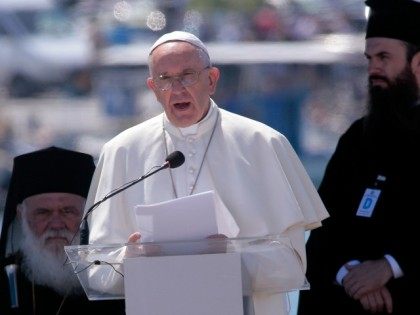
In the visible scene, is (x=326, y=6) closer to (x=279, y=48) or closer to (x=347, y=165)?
(x=279, y=48)

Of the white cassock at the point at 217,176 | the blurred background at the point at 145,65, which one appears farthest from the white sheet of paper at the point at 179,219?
the blurred background at the point at 145,65

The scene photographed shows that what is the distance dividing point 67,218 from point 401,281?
4.86ft

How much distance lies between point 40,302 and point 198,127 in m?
1.37

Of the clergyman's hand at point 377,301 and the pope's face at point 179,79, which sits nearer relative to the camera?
the pope's face at point 179,79

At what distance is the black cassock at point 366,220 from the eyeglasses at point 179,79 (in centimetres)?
144

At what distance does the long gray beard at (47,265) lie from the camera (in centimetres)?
649

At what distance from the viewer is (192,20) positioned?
84.4 ft

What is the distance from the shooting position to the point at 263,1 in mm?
28031

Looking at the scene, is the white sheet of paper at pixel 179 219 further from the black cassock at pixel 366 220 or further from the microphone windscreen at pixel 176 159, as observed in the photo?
the black cassock at pixel 366 220

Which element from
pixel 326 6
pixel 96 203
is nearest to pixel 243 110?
pixel 326 6

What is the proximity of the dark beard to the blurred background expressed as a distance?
50.2ft

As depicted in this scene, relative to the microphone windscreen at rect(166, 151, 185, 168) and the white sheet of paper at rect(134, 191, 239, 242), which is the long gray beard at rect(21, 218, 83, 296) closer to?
the microphone windscreen at rect(166, 151, 185, 168)

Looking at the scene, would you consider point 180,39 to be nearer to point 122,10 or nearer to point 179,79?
point 179,79

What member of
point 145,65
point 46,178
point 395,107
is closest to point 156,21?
point 145,65
